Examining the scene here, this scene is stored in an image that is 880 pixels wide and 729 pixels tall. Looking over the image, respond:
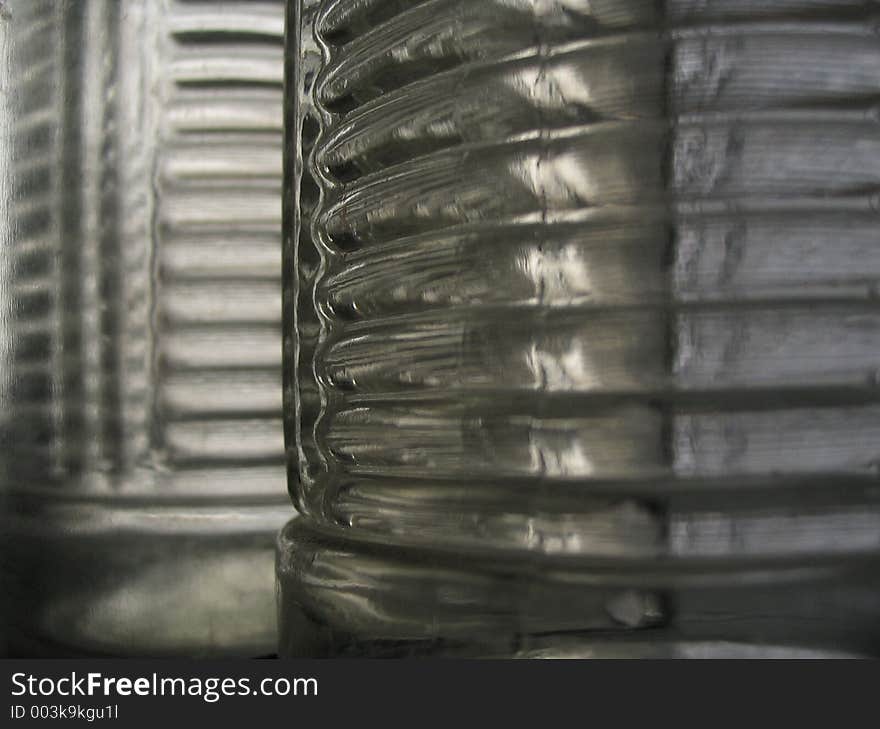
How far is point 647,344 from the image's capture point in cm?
25

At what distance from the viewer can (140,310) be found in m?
0.48

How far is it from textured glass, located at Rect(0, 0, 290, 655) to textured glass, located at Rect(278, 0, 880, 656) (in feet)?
0.68

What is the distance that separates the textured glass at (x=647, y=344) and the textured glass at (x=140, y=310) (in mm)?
208

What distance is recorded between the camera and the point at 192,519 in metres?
0.47

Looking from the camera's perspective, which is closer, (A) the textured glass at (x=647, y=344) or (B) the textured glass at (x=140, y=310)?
(A) the textured glass at (x=647, y=344)

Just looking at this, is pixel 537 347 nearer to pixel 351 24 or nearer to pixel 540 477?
pixel 540 477

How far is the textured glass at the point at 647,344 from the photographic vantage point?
0.79 ft

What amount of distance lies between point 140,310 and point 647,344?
29cm

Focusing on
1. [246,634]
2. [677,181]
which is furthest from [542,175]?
[246,634]

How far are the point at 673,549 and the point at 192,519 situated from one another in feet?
0.90

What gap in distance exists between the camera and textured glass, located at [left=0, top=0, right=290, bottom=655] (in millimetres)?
466

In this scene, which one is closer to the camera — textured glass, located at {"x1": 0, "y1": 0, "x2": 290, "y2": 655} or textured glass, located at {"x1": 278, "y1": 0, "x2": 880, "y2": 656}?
textured glass, located at {"x1": 278, "y1": 0, "x2": 880, "y2": 656}

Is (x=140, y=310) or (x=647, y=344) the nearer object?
(x=647, y=344)

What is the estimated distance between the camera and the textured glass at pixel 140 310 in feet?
1.53
